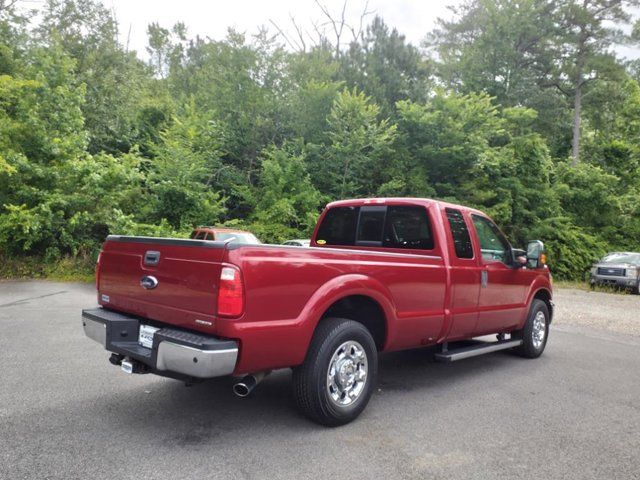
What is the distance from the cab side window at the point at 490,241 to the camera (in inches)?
228

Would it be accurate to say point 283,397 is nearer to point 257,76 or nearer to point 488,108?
point 488,108

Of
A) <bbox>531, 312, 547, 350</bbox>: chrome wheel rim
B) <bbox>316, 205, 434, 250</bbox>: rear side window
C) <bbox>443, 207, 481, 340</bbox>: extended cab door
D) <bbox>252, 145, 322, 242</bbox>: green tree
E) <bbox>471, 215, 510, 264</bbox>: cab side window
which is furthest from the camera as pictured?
<bbox>252, 145, 322, 242</bbox>: green tree

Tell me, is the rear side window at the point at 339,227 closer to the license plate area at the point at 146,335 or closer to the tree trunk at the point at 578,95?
the license plate area at the point at 146,335

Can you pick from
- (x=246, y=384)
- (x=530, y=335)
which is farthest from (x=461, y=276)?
(x=246, y=384)

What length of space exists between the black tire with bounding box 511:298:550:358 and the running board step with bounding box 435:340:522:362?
0.25m

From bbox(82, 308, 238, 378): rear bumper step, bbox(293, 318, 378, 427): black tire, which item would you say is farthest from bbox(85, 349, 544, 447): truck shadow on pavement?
bbox(82, 308, 238, 378): rear bumper step

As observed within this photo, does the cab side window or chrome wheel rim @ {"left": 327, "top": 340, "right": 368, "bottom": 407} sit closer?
chrome wheel rim @ {"left": 327, "top": 340, "right": 368, "bottom": 407}

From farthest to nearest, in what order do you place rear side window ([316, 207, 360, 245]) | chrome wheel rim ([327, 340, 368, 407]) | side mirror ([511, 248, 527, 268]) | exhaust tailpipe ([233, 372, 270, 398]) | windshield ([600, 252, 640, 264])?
windshield ([600, 252, 640, 264])
side mirror ([511, 248, 527, 268])
rear side window ([316, 207, 360, 245])
chrome wheel rim ([327, 340, 368, 407])
exhaust tailpipe ([233, 372, 270, 398])

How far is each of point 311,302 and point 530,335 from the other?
408 centimetres

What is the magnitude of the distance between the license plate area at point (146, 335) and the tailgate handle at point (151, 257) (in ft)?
1.66

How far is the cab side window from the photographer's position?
228 inches

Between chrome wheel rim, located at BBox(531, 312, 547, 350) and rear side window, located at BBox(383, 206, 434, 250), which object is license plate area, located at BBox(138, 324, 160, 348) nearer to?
rear side window, located at BBox(383, 206, 434, 250)

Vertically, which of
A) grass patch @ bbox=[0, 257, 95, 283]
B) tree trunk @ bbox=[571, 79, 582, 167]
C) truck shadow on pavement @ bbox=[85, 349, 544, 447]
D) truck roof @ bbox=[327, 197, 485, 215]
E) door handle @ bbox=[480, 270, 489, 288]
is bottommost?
grass patch @ bbox=[0, 257, 95, 283]

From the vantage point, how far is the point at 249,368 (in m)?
3.45
